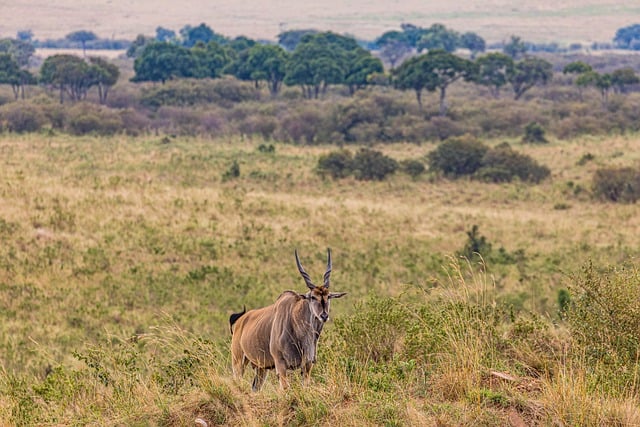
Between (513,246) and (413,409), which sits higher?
(413,409)

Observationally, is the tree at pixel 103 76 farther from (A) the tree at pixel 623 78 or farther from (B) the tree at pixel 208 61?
(A) the tree at pixel 623 78

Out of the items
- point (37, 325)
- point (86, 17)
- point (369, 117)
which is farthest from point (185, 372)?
point (86, 17)

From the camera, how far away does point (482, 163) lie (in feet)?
124

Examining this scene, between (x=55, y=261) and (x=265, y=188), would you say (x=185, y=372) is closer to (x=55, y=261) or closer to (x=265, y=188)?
(x=55, y=261)

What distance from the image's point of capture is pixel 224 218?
25.7 m

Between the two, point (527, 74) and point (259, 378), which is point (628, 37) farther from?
point (259, 378)

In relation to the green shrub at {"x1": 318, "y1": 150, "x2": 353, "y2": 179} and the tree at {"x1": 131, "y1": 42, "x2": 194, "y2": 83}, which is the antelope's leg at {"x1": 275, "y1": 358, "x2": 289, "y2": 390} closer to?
the green shrub at {"x1": 318, "y1": 150, "x2": 353, "y2": 179}

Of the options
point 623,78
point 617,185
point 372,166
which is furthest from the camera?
point 623,78

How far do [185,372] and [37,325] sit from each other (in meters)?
9.57

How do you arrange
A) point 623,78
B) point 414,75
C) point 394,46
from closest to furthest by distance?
point 414,75, point 623,78, point 394,46

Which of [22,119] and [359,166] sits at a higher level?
[359,166]

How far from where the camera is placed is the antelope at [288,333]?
711cm

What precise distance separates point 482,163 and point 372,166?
5.15 metres

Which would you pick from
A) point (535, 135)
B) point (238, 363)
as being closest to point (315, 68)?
point (535, 135)
